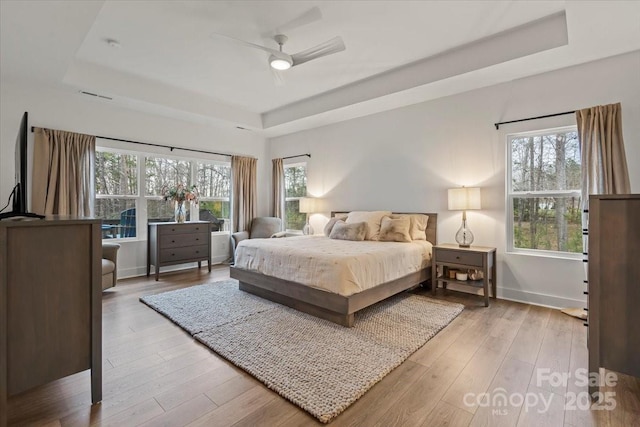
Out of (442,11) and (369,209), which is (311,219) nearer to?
(369,209)

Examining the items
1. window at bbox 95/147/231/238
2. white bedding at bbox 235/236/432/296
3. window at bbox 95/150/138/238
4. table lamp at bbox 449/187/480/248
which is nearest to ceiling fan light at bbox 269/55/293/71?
white bedding at bbox 235/236/432/296

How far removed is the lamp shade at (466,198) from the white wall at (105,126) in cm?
413

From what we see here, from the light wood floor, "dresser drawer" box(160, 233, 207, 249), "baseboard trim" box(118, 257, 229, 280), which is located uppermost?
"dresser drawer" box(160, 233, 207, 249)

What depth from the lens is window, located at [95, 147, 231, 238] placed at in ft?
15.1

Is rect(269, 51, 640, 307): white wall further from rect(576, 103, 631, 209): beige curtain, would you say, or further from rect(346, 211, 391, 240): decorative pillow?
rect(346, 211, 391, 240): decorative pillow

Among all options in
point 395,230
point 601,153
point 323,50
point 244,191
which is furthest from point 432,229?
point 244,191

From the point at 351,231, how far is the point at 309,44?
90.9 inches

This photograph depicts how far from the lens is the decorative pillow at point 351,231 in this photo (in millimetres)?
4051

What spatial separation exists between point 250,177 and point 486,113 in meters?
4.29

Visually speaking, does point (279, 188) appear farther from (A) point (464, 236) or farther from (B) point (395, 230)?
(A) point (464, 236)

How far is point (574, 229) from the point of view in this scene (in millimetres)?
3318

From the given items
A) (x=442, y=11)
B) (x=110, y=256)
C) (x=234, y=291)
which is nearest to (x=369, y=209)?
(x=234, y=291)

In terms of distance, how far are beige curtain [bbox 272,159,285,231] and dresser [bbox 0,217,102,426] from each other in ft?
15.2

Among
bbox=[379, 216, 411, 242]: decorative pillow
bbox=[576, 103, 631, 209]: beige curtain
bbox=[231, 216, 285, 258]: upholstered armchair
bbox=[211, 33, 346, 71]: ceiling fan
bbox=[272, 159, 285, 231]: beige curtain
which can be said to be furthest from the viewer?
bbox=[272, 159, 285, 231]: beige curtain
